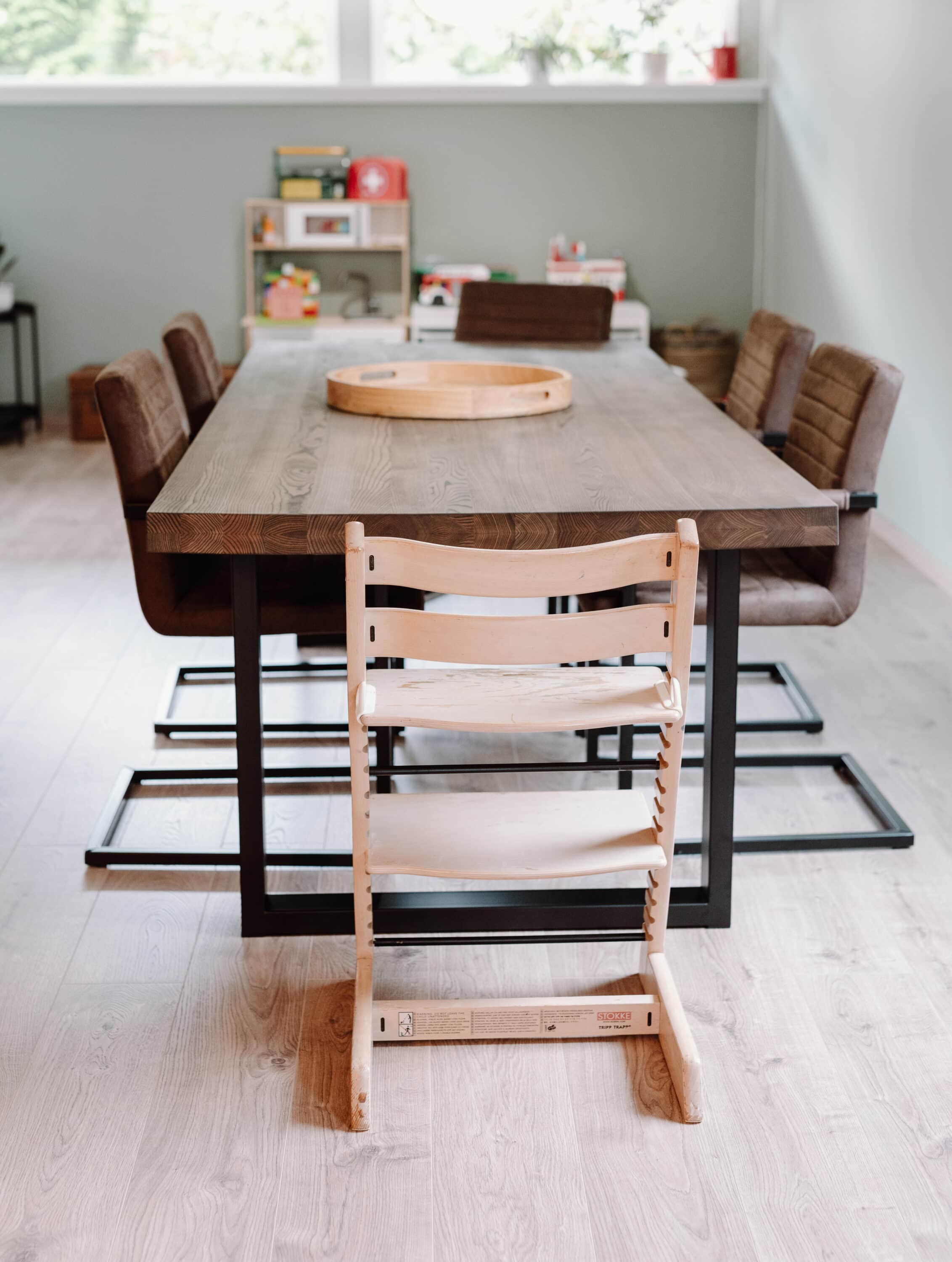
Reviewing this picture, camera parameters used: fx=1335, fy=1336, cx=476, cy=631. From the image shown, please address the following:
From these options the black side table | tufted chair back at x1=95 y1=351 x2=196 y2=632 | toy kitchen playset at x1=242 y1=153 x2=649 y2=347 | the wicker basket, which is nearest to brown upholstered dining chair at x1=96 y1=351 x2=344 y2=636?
tufted chair back at x1=95 y1=351 x2=196 y2=632

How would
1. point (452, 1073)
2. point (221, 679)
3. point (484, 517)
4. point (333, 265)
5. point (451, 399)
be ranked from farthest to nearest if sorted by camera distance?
1. point (333, 265)
2. point (221, 679)
3. point (451, 399)
4. point (484, 517)
5. point (452, 1073)

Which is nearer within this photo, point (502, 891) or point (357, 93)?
point (502, 891)

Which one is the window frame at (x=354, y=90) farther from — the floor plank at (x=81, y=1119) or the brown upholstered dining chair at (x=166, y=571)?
the floor plank at (x=81, y=1119)

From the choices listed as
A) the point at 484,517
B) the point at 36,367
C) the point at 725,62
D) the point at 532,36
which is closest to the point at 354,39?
the point at 532,36

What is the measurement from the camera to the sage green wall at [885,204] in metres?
4.07

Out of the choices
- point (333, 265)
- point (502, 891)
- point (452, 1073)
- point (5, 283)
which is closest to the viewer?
point (452, 1073)

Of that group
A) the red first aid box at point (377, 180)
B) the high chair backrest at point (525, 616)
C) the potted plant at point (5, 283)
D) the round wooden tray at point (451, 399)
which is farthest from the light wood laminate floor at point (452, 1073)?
the red first aid box at point (377, 180)

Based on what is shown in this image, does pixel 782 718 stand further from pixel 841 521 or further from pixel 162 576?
pixel 162 576

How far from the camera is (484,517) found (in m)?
1.91

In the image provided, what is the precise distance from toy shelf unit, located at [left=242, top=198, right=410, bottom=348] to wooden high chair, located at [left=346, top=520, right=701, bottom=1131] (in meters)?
4.50

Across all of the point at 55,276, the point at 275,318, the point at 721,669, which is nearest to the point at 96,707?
the point at 721,669

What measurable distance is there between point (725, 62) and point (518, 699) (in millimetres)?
5275

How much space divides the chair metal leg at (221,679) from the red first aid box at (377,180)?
3382mm

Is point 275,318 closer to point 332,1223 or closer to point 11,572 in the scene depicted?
point 11,572
